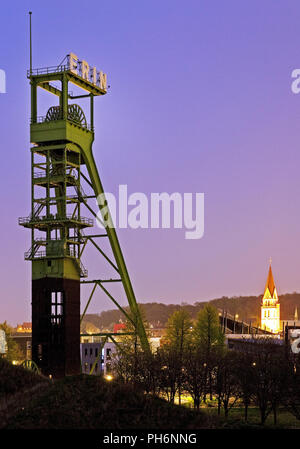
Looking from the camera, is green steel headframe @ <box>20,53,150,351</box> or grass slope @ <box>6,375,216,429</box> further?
green steel headframe @ <box>20,53,150,351</box>

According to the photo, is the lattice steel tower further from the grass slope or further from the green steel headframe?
the grass slope

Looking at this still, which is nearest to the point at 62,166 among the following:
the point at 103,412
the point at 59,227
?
the point at 59,227

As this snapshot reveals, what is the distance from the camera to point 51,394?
116 ft

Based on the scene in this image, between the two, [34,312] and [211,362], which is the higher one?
[34,312]

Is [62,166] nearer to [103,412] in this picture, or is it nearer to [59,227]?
[59,227]

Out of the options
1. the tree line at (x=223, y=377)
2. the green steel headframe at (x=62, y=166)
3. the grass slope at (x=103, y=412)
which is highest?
the green steel headframe at (x=62, y=166)

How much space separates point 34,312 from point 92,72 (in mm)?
28742

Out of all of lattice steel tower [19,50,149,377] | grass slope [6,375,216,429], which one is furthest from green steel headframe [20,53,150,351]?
grass slope [6,375,216,429]

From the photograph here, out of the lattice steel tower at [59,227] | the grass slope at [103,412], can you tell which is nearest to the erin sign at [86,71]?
the lattice steel tower at [59,227]

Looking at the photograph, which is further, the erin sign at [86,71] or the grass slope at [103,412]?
the erin sign at [86,71]

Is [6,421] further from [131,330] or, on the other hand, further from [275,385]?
[131,330]

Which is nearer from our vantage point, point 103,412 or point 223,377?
point 103,412

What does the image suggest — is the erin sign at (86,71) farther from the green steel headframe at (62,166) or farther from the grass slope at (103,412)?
the grass slope at (103,412)
